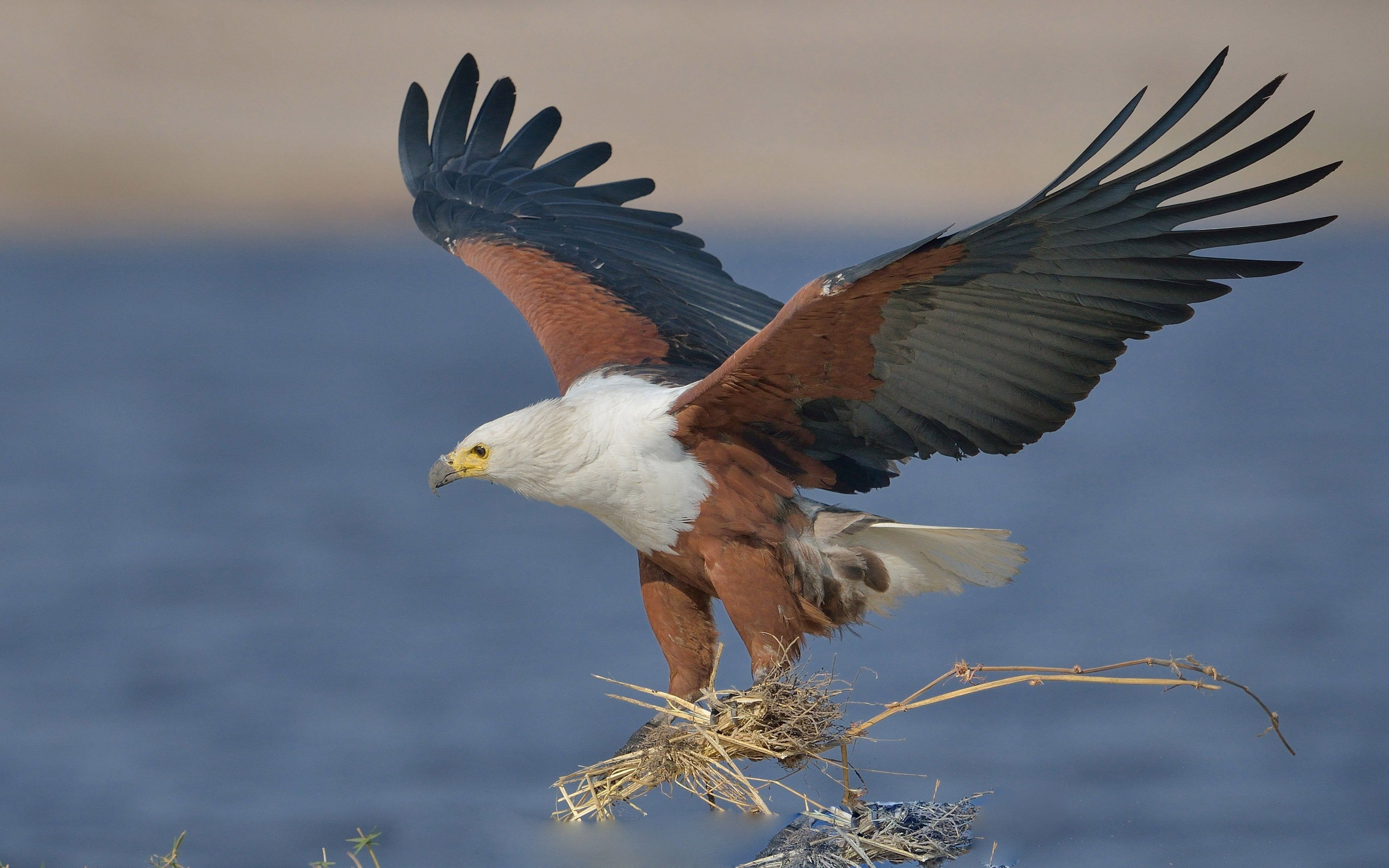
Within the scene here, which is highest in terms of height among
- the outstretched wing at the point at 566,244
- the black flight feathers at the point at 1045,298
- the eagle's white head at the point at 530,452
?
the outstretched wing at the point at 566,244

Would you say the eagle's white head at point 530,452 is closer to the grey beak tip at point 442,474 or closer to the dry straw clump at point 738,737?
the grey beak tip at point 442,474

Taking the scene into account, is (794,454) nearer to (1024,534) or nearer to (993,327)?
(993,327)

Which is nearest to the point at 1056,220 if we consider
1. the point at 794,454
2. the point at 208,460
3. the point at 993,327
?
the point at 993,327

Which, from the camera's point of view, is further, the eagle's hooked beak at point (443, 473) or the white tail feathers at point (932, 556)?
the white tail feathers at point (932, 556)

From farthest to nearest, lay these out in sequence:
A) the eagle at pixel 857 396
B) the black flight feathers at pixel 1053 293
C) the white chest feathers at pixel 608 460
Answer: the white chest feathers at pixel 608 460 → the eagle at pixel 857 396 → the black flight feathers at pixel 1053 293

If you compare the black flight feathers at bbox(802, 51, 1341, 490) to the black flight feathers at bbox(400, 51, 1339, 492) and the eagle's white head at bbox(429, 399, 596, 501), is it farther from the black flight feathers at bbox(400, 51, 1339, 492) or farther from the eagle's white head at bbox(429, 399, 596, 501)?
the eagle's white head at bbox(429, 399, 596, 501)

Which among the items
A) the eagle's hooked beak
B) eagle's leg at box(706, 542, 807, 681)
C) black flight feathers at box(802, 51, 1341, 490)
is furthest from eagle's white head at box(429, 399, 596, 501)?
black flight feathers at box(802, 51, 1341, 490)

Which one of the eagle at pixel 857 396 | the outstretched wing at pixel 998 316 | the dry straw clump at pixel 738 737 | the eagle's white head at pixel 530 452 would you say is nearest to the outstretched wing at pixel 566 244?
the eagle at pixel 857 396

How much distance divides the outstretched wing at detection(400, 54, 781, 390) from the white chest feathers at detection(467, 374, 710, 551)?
566mm

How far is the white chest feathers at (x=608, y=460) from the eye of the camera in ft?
18.6

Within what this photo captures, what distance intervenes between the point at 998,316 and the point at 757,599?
4.43ft

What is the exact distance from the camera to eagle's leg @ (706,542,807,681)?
567 centimetres

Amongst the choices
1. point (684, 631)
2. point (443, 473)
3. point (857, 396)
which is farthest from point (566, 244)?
point (857, 396)

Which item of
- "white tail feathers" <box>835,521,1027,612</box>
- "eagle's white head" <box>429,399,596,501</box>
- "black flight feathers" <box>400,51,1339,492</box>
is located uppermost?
"eagle's white head" <box>429,399,596,501</box>
